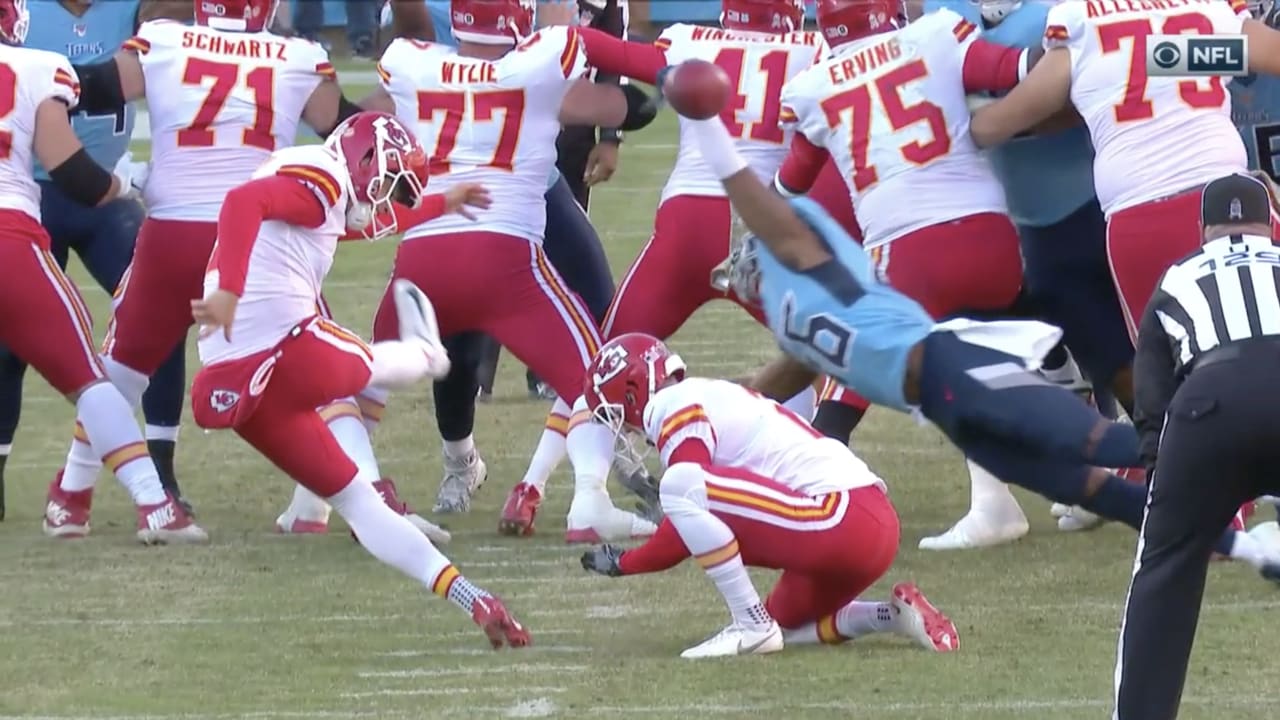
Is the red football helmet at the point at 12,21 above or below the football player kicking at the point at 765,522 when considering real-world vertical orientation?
above

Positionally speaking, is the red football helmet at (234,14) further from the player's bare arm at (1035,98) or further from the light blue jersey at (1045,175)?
the player's bare arm at (1035,98)

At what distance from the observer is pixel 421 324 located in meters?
6.38

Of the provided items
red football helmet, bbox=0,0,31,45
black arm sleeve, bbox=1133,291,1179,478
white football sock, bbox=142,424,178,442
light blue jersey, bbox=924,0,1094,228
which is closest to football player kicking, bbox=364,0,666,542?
white football sock, bbox=142,424,178,442

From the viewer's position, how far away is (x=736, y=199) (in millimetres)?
5297

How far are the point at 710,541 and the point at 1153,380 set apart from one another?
1.23 meters

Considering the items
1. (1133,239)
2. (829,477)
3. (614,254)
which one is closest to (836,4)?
(1133,239)

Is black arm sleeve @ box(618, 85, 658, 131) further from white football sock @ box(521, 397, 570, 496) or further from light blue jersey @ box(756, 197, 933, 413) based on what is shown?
light blue jersey @ box(756, 197, 933, 413)

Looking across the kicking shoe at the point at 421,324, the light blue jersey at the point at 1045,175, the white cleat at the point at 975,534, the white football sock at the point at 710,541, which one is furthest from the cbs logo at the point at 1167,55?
the kicking shoe at the point at 421,324

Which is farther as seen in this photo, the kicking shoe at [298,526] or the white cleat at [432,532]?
the kicking shoe at [298,526]

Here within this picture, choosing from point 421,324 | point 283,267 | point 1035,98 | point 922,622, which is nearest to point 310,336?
point 283,267

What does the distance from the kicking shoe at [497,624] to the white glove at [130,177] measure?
2184 millimetres

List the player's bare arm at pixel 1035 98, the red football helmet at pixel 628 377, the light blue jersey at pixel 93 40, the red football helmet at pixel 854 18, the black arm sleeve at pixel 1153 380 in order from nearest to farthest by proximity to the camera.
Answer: the black arm sleeve at pixel 1153 380, the red football helmet at pixel 628 377, the player's bare arm at pixel 1035 98, the red football helmet at pixel 854 18, the light blue jersey at pixel 93 40

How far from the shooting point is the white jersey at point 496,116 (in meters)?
7.10

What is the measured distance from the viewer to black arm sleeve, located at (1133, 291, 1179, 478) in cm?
466
